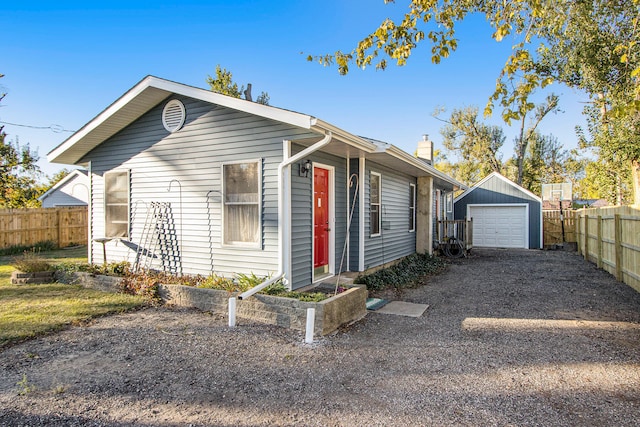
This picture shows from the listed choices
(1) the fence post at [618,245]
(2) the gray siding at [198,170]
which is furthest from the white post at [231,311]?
(1) the fence post at [618,245]

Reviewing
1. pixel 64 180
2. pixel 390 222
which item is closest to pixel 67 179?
pixel 64 180

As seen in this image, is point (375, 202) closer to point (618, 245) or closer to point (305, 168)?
point (305, 168)

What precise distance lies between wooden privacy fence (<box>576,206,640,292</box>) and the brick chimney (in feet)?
18.7

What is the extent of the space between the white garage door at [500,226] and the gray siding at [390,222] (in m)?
7.96

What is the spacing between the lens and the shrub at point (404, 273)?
25.4 feet

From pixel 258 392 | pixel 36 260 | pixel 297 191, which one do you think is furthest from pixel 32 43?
pixel 258 392

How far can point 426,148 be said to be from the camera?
1506 cm

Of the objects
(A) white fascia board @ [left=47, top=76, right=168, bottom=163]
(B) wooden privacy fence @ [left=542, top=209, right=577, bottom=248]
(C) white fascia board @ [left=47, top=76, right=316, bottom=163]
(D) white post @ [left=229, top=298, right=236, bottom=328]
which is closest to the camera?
(D) white post @ [left=229, top=298, right=236, bottom=328]

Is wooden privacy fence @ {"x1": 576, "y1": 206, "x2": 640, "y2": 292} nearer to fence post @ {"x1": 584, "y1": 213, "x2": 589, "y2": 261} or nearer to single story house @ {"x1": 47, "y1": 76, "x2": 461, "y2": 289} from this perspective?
fence post @ {"x1": 584, "y1": 213, "x2": 589, "y2": 261}

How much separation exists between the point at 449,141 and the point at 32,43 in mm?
26778

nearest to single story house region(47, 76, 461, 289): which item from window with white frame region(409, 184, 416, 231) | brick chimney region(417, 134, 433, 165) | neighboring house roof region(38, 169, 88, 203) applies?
window with white frame region(409, 184, 416, 231)

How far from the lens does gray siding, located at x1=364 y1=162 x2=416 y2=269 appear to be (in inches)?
329

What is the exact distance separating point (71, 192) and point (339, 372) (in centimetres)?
2192

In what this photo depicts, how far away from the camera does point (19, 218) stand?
13.2 meters
